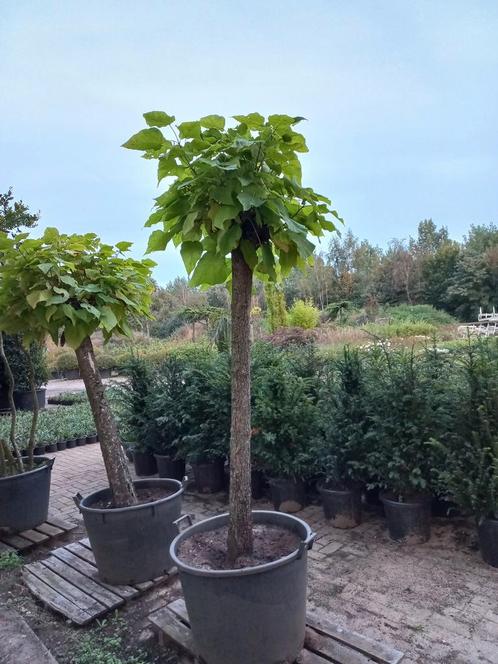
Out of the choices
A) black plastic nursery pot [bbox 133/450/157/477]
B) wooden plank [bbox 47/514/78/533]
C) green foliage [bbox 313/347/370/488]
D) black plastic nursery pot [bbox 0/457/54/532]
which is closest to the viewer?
green foliage [bbox 313/347/370/488]

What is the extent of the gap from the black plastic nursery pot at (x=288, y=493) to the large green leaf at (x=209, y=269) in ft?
7.33

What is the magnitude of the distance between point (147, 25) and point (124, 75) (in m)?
0.67

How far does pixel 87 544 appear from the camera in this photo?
303cm

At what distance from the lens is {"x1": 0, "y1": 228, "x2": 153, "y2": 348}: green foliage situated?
2.49 meters

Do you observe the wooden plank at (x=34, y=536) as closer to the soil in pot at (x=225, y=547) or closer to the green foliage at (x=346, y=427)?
the soil in pot at (x=225, y=547)

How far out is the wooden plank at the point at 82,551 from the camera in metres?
2.82

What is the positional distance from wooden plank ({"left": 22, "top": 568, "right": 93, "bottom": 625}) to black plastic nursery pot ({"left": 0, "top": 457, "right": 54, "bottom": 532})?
0.72 metres

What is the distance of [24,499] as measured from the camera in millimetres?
3367

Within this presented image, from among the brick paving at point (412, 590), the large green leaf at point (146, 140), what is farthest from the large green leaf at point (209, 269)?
the brick paving at point (412, 590)

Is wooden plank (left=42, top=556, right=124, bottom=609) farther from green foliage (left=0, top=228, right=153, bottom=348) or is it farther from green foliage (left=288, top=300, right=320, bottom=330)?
green foliage (left=288, top=300, right=320, bottom=330)

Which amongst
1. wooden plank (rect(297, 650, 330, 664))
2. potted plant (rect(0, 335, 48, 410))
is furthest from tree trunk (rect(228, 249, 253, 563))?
potted plant (rect(0, 335, 48, 410))

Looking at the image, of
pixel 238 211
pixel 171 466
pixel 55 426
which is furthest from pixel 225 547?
pixel 55 426

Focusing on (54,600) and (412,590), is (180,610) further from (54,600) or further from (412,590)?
(412,590)

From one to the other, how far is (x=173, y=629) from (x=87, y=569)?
3.15 feet
